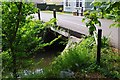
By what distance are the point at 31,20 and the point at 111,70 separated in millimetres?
1954

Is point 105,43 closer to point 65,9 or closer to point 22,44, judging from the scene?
point 22,44

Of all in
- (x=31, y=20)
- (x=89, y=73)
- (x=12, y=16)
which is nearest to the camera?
(x=12, y=16)

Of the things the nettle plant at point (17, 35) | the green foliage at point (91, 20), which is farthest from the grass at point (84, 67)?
the green foliage at point (91, 20)

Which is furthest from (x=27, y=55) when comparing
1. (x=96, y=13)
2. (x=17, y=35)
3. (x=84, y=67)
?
(x=96, y=13)

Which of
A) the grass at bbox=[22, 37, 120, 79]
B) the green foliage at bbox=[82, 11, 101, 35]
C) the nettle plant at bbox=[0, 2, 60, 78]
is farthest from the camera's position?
the grass at bbox=[22, 37, 120, 79]

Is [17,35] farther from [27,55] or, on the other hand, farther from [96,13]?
[96,13]

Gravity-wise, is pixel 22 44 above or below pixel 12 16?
below

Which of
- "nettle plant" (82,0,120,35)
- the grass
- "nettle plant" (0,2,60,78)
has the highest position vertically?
"nettle plant" (82,0,120,35)

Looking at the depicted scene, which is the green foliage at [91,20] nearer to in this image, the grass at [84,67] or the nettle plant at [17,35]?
the nettle plant at [17,35]

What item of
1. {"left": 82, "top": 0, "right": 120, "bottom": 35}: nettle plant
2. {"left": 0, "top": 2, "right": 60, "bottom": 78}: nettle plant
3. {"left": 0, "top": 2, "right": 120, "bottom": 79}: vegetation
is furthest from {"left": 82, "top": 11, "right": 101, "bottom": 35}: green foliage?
{"left": 0, "top": 2, "right": 60, "bottom": 78}: nettle plant

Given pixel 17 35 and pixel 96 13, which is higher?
pixel 96 13

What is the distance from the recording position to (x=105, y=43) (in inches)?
330

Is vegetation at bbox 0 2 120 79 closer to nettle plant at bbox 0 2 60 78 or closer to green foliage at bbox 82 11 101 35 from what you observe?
nettle plant at bbox 0 2 60 78

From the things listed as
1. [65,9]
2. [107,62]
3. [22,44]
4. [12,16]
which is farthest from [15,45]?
[65,9]
